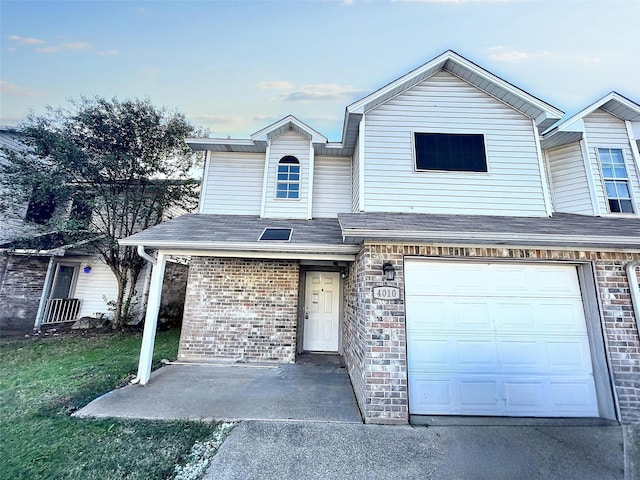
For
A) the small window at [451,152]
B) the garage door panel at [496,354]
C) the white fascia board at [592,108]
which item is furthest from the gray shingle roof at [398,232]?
the white fascia board at [592,108]

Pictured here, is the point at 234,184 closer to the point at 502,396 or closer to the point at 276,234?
the point at 276,234

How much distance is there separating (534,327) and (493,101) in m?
4.89

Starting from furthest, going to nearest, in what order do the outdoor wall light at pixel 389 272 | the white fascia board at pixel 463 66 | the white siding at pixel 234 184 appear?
1. the white siding at pixel 234 184
2. the white fascia board at pixel 463 66
3. the outdoor wall light at pixel 389 272

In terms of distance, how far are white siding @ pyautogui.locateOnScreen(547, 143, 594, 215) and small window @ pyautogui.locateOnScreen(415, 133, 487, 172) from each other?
7.60 ft

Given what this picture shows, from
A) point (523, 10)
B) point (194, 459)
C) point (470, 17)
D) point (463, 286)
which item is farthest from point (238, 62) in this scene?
point (194, 459)

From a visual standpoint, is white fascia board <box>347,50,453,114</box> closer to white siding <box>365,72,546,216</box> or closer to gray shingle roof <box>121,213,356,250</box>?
white siding <box>365,72,546,216</box>

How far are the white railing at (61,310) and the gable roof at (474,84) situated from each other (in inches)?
485

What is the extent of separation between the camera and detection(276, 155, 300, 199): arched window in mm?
7180

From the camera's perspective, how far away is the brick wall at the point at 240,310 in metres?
6.61

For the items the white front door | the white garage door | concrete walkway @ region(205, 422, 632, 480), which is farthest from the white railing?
the white garage door

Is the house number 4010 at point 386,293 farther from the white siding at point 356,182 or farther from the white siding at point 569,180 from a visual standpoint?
the white siding at point 569,180

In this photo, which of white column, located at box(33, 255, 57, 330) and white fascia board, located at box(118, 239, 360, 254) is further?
white column, located at box(33, 255, 57, 330)

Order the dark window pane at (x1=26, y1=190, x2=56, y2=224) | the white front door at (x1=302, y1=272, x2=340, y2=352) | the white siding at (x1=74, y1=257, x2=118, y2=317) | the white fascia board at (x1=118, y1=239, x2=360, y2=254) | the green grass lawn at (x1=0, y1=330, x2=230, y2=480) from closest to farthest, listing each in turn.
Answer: the green grass lawn at (x1=0, y1=330, x2=230, y2=480), the white fascia board at (x1=118, y1=239, x2=360, y2=254), the white front door at (x1=302, y1=272, x2=340, y2=352), the dark window pane at (x1=26, y1=190, x2=56, y2=224), the white siding at (x1=74, y1=257, x2=118, y2=317)

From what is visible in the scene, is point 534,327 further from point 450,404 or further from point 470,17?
point 470,17
